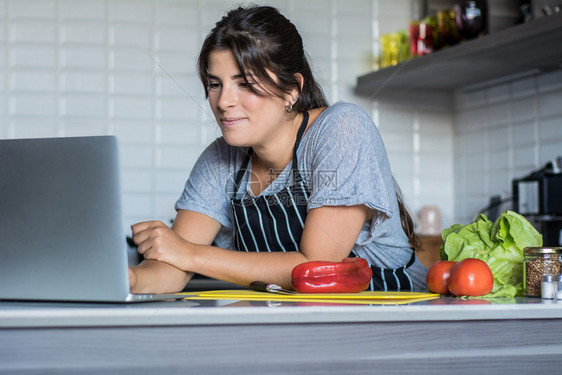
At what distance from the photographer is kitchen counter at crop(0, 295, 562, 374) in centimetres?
76

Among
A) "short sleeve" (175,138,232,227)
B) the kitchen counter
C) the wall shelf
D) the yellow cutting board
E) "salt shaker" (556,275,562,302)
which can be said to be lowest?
the kitchen counter

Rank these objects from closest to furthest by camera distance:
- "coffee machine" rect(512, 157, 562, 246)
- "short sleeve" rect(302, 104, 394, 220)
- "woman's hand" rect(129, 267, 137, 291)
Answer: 1. "woman's hand" rect(129, 267, 137, 291)
2. "short sleeve" rect(302, 104, 394, 220)
3. "coffee machine" rect(512, 157, 562, 246)

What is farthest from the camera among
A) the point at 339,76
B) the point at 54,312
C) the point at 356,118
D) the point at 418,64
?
the point at 339,76

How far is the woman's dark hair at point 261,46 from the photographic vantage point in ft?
4.35

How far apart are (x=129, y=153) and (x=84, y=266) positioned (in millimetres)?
2070

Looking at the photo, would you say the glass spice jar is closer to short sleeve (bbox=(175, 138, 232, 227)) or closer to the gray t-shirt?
the gray t-shirt

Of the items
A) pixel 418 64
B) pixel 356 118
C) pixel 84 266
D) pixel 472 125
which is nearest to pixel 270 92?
pixel 356 118

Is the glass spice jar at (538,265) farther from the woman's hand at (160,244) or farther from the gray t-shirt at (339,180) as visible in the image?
the woman's hand at (160,244)

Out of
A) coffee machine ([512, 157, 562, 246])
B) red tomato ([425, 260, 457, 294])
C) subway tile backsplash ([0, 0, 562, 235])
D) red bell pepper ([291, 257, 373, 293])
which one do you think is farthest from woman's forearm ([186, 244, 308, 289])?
subway tile backsplash ([0, 0, 562, 235])

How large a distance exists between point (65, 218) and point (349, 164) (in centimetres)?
64

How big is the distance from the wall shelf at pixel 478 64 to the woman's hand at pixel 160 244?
1.38m

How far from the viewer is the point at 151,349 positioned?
2.52ft

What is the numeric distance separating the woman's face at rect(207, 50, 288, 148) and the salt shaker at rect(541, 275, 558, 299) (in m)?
0.65

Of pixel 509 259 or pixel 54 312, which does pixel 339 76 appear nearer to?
pixel 509 259
